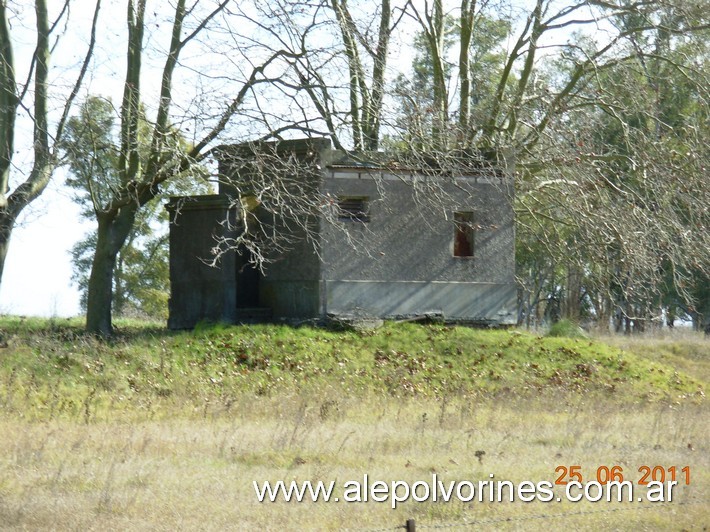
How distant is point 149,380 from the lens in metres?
18.7

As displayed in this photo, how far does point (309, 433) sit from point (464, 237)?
500 inches

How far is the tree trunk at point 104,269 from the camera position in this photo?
23.3m

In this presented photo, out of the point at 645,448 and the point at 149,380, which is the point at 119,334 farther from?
the point at 645,448

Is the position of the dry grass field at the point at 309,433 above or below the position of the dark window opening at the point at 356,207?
below

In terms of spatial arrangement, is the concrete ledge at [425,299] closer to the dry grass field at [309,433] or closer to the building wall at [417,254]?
the building wall at [417,254]

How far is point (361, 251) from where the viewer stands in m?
23.6

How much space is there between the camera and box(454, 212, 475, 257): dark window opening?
25156mm

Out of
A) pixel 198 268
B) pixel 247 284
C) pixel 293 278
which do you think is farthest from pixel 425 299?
pixel 198 268

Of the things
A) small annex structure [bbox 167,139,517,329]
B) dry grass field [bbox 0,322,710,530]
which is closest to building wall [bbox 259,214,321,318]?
small annex structure [bbox 167,139,517,329]

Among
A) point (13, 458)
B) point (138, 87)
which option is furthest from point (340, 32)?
point (13, 458)

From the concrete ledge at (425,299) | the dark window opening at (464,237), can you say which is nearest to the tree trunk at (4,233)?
the concrete ledge at (425,299)

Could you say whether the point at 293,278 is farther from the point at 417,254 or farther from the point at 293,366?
the point at 293,366
